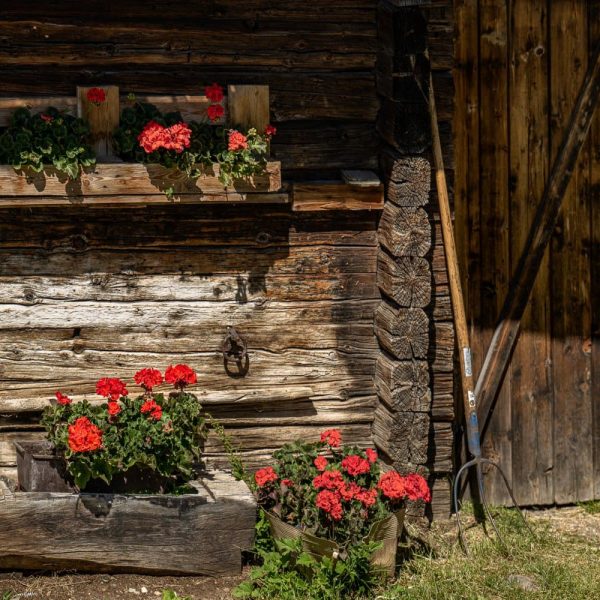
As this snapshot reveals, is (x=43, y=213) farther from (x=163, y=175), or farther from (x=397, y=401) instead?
(x=397, y=401)

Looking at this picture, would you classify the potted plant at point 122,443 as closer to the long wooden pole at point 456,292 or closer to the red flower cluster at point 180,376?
the red flower cluster at point 180,376

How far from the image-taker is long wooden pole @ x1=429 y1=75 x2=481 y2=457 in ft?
18.7

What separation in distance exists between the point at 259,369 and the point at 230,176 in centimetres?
112

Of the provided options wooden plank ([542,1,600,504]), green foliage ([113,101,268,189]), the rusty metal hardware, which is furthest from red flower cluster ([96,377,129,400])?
wooden plank ([542,1,600,504])

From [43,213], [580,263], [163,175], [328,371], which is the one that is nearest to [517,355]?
[580,263]

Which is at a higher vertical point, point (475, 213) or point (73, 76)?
point (73, 76)

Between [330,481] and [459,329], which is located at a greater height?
[459,329]

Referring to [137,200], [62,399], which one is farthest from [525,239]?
[62,399]

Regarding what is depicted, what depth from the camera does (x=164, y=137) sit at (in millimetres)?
5273

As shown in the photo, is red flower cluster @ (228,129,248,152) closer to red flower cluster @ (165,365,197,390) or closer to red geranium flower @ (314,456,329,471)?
red flower cluster @ (165,365,197,390)

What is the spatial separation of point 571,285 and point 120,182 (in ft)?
8.92

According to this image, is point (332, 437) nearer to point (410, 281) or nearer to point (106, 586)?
point (410, 281)

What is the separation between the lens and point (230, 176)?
5.43 meters

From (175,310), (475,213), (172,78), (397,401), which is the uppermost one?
(172,78)
